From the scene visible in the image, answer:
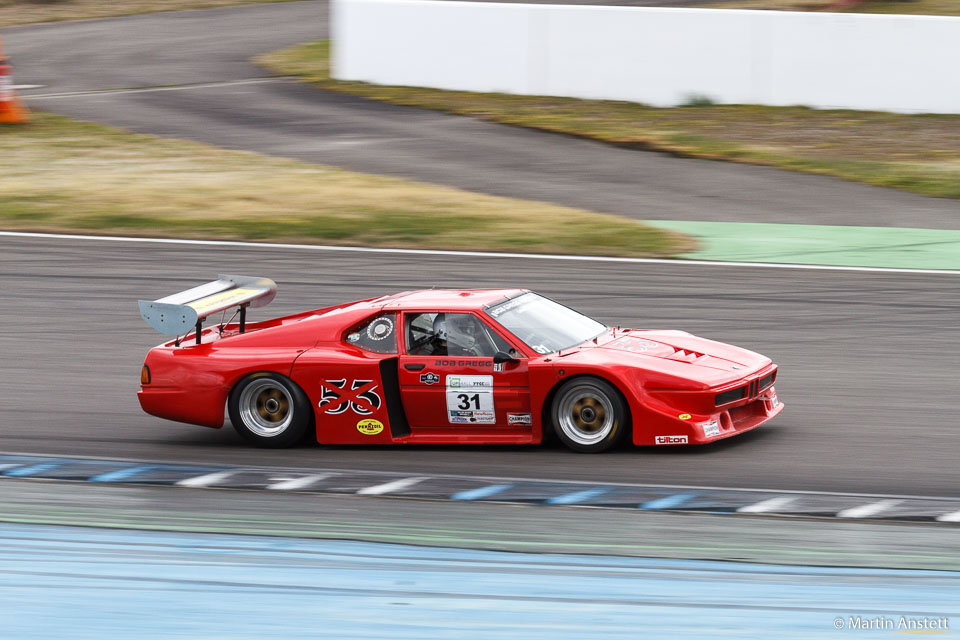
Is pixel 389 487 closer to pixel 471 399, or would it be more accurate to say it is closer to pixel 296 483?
pixel 296 483

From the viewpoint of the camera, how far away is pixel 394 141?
21938 mm

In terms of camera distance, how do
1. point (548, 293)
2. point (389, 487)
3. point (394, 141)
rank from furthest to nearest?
1. point (394, 141)
2. point (548, 293)
3. point (389, 487)

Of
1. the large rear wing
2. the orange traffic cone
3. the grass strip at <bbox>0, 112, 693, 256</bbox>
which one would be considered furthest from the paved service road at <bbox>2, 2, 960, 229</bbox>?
the large rear wing

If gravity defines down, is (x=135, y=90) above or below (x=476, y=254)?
above

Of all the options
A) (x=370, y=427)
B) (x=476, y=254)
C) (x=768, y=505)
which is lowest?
(x=768, y=505)

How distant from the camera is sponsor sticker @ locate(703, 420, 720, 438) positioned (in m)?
8.41

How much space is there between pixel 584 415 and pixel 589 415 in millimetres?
31

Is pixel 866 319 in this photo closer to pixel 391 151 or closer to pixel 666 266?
pixel 666 266

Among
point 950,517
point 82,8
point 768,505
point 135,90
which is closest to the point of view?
point 950,517

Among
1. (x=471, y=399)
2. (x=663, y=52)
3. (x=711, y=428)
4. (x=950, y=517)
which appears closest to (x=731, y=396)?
(x=711, y=428)

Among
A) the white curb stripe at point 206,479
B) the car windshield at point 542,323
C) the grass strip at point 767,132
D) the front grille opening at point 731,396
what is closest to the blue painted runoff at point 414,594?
the white curb stripe at point 206,479

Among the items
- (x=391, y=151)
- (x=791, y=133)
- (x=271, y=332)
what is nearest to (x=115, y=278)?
(x=271, y=332)

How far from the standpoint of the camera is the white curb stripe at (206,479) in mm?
8289

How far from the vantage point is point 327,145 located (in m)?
21.8
